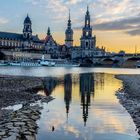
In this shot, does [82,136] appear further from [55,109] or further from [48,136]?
[55,109]

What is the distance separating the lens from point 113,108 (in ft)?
88.5

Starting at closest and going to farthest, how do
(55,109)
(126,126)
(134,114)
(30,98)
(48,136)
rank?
1. (48,136)
2. (126,126)
3. (134,114)
4. (55,109)
5. (30,98)

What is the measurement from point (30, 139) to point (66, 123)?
4566 mm

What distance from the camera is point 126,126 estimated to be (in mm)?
19953

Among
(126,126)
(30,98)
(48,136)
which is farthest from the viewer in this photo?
(30,98)

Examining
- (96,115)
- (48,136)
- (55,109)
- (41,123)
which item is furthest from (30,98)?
(48,136)

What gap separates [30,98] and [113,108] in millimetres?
7310

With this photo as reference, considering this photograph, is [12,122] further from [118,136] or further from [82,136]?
[118,136]

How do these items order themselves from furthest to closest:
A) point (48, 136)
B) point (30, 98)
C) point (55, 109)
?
1. point (30, 98)
2. point (55, 109)
3. point (48, 136)

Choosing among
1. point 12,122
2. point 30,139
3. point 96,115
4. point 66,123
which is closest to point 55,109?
point 96,115

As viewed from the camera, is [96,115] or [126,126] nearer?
[126,126]

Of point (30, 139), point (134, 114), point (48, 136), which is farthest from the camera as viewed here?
point (134, 114)

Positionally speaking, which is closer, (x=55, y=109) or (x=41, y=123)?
(x=41, y=123)

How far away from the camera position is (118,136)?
58.0ft
